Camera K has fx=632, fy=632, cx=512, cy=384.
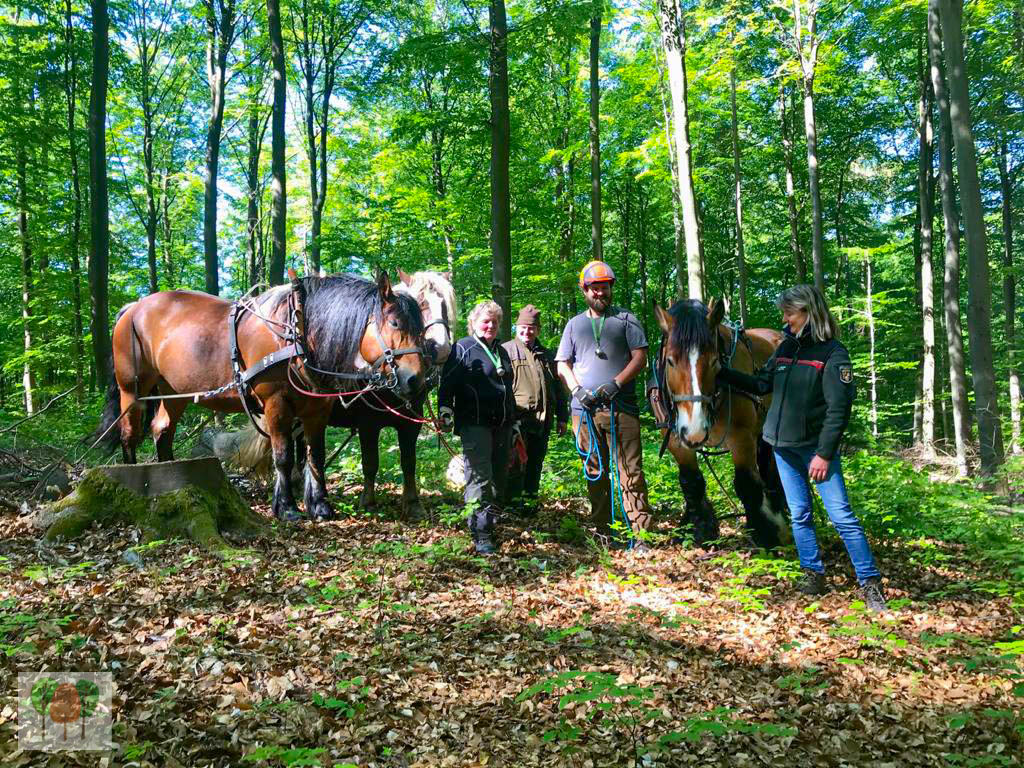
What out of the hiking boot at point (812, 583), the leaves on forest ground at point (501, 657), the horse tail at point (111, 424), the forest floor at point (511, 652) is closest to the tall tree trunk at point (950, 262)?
the forest floor at point (511, 652)

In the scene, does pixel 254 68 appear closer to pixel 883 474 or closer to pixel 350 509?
pixel 350 509

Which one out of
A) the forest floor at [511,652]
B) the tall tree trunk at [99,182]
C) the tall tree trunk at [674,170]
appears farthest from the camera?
the tall tree trunk at [674,170]

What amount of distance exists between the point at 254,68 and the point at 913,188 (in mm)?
Result: 21276

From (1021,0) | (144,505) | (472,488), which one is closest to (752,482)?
(472,488)

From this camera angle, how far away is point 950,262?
12.5 metres

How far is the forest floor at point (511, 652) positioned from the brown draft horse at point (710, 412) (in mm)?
396

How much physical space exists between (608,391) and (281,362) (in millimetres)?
2966

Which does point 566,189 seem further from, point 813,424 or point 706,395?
point 813,424

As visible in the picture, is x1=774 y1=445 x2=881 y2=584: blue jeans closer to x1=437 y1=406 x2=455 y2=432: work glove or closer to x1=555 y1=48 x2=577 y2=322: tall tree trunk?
x1=437 y1=406 x2=455 y2=432: work glove

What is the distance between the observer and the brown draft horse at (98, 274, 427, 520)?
5.40 meters

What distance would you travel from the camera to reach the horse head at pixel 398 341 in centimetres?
512

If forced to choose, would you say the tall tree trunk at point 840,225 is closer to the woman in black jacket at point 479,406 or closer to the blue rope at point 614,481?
the blue rope at point 614,481

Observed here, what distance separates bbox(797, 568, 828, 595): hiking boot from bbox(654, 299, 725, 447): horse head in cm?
115

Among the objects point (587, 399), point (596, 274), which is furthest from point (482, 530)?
point (596, 274)
